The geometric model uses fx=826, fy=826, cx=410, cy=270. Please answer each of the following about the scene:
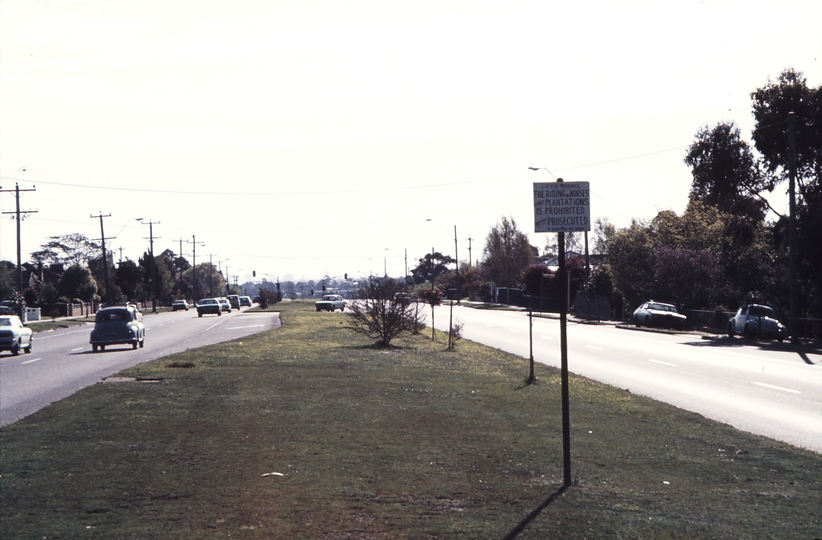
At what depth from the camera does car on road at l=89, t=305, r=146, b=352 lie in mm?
32031

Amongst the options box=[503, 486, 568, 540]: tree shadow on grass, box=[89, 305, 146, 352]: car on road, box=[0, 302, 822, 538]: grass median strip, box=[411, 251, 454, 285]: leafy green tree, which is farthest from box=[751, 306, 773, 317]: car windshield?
box=[411, 251, 454, 285]: leafy green tree

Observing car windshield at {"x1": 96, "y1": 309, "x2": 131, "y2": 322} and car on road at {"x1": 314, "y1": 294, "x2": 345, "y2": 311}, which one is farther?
car on road at {"x1": 314, "y1": 294, "x2": 345, "y2": 311}

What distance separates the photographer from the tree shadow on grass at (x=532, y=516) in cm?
614

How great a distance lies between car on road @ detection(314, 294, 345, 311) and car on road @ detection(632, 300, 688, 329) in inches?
1444

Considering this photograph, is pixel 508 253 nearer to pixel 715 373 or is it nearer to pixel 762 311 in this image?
pixel 762 311

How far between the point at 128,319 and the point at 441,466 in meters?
26.8

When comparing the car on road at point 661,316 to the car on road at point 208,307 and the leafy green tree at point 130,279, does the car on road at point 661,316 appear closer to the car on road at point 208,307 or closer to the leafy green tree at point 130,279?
the car on road at point 208,307

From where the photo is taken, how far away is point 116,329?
32312 mm

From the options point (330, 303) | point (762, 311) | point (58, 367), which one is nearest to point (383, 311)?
point (58, 367)

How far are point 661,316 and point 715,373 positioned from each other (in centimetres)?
2500

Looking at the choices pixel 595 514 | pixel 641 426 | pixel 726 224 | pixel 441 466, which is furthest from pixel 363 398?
pixel 726 224

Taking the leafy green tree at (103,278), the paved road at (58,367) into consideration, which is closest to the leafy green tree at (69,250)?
the leafy green tree at (103,278)

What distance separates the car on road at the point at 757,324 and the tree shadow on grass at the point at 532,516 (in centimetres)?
3076

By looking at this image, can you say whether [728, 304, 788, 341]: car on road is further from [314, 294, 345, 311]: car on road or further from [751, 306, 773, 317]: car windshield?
[314, 294, 345, 311]: car on road
